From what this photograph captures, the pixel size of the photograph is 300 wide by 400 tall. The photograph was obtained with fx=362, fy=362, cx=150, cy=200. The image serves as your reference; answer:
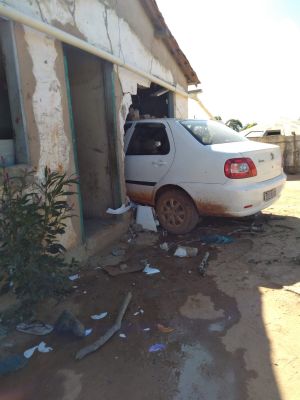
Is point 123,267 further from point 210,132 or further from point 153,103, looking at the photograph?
point 153,103

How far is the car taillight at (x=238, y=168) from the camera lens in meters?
5.02

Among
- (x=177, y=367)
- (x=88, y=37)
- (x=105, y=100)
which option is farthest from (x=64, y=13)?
(x=177, y=367)

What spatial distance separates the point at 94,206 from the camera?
244 inches

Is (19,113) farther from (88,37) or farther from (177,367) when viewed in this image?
(177,367)

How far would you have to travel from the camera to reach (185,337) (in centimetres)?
310

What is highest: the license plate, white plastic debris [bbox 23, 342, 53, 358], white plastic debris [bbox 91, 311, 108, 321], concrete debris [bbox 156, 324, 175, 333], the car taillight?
the car taillight

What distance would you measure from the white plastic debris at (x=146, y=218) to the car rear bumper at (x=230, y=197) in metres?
0.87

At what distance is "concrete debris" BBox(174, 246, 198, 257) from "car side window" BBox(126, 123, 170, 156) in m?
1.65

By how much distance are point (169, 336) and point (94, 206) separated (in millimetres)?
3442

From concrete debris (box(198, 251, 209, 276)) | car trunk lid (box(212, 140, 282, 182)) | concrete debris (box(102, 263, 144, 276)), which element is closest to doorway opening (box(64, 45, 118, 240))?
concrete debris (box(102, 263, 144, 276))

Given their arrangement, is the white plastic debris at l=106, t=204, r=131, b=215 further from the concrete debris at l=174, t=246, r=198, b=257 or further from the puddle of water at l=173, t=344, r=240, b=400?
the puddle of water at l=173, t=344, r=240, b=400

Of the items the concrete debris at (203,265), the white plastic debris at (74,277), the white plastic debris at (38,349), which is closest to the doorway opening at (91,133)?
the white plastic debris at (74,277)

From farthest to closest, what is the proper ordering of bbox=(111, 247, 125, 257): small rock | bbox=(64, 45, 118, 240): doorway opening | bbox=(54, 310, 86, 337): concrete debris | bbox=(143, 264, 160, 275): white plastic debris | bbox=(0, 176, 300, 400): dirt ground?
1. bbox=(64, 45, 118, 240): doorway opening
2. bbox=(111, 247, 125, 257): small rock
3. bbox=(143, 264, 160, 275): white plastic debris
4. bbox=(54, 310, 86, 337): concrete debris
5. bbox=(0, 176, 300, 400): dirt ground

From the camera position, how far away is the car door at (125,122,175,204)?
229 inches
